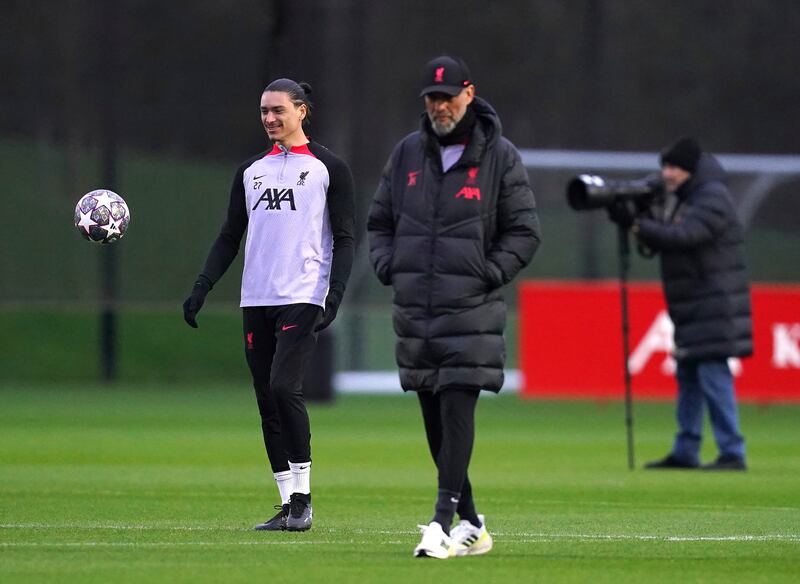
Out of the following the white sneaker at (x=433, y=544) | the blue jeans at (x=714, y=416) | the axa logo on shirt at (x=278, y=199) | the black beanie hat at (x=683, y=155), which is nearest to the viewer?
the white sneaker at (x=433, y=544)

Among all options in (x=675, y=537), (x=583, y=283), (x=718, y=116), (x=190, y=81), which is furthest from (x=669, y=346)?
(x=675, y=537)

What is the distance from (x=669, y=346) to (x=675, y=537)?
11.6 m

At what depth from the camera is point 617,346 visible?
20.3 metres

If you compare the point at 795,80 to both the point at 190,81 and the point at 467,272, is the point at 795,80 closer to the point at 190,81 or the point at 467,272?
the point at 190,81

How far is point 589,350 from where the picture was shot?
66.7 ft

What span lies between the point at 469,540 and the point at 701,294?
5.79 meters

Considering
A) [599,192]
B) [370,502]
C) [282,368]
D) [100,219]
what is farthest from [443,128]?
[599,192]

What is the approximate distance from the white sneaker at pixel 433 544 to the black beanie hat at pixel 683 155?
243 inches

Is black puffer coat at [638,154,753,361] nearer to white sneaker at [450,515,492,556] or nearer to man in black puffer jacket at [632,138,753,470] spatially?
man in black puffer jacket at [632,138,753,470]

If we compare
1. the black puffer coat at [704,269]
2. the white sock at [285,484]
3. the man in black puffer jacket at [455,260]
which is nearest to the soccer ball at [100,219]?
the white sock at [285,484]

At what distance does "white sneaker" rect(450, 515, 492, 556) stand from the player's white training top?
Result: 4.72ft

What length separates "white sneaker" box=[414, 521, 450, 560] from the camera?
25.5ft

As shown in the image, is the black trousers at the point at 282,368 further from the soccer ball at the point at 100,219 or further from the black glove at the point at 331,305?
the soccer ball at the point at 100,219

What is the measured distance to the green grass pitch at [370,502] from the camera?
7.57m
